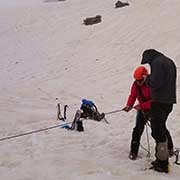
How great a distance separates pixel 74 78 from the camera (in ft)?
47.3

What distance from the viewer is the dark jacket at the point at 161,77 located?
5.75m

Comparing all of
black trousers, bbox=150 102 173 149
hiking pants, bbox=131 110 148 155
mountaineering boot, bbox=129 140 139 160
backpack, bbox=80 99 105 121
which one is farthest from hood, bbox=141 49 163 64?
backpack, bbox=80 99 105 121

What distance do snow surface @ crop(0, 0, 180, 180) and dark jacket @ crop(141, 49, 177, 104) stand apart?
1071 millimetres

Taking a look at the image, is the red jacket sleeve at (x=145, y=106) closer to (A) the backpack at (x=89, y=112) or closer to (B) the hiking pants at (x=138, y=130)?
(B) the hiking pants at (x=138, y=130)

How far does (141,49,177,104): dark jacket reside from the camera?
575 centimetres

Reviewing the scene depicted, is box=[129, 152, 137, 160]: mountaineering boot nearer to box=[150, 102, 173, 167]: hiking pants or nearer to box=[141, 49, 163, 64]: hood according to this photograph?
box=[150, 102, 173, 167]: hiking pants

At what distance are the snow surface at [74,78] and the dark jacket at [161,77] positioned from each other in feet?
3.51

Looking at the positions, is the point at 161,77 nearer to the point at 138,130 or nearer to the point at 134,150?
the point at 138,130

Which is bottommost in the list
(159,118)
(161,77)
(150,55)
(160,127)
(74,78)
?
(74,78)

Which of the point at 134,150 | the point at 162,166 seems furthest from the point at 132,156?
the point at 162,166

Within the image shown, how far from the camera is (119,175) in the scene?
5.98 meters

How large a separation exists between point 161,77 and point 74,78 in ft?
28.9

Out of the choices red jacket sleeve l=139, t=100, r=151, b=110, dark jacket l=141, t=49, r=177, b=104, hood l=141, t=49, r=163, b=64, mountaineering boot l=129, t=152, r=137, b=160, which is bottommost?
mountaineering boot l=129, t=152, r=137, b=160

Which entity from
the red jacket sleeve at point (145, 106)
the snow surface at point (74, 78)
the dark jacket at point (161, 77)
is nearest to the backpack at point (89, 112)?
the snow surface at point (74, 78)
